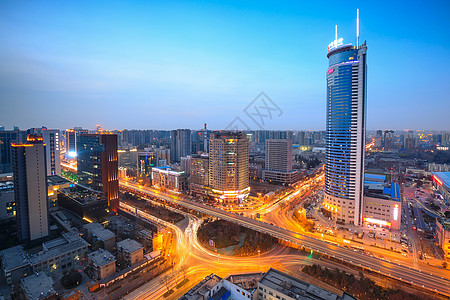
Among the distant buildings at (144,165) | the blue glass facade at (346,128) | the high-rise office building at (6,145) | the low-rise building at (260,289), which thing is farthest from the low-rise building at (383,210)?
the high-rise office building at (6,145)

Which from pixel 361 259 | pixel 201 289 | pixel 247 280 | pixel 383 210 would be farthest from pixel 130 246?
pixel 383 210

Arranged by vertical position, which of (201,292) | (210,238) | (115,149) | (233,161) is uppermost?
(115,149)

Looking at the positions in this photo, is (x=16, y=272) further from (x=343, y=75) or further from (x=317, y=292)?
(x=343, y=75)

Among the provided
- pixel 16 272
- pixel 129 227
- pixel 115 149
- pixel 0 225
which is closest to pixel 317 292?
pixel 129 227

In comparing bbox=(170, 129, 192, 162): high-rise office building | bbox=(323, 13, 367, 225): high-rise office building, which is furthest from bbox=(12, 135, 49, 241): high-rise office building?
bbox=(170, 129, 192, 162): high-rise office building

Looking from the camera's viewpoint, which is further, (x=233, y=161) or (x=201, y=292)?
(x=233, y=161)
